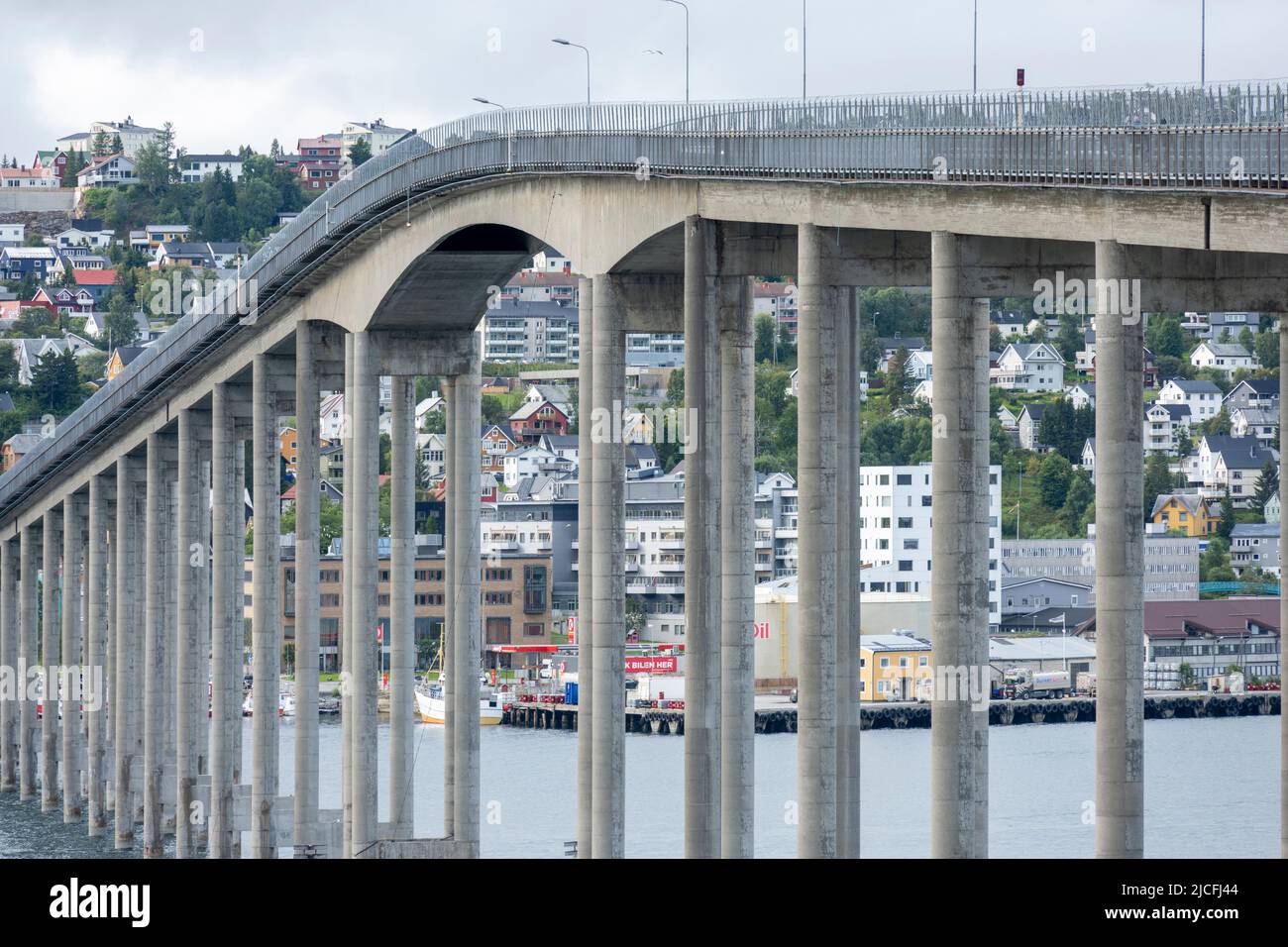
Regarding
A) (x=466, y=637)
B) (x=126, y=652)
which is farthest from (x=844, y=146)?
(x=126, y=652)

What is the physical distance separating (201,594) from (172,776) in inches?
247

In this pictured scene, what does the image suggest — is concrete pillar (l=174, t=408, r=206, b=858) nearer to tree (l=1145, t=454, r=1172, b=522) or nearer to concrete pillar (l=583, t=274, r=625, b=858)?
concrete pillar (l=583, t=274, r=625, b=858)

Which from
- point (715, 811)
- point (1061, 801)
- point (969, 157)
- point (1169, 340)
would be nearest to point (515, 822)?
point (1061, 801)

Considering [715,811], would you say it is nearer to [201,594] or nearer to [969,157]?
[969,157]

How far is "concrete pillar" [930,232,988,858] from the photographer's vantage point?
124 feet

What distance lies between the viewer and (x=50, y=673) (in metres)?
87.9

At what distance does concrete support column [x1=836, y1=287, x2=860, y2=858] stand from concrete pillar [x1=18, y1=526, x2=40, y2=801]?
2222 inches

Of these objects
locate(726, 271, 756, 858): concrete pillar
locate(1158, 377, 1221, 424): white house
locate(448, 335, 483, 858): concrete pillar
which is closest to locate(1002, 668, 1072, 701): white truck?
locate(1158, 377, 1221, 424): white house

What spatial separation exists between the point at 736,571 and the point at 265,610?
27.7m

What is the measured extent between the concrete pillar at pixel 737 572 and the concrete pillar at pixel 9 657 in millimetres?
57519

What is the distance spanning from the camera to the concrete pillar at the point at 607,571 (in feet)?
162

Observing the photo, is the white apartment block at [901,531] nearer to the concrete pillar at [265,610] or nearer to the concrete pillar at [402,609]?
the concrete pillar at [265,610]

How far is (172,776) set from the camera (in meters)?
83.9

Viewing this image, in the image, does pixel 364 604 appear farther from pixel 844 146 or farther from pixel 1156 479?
pixel 1156 479
